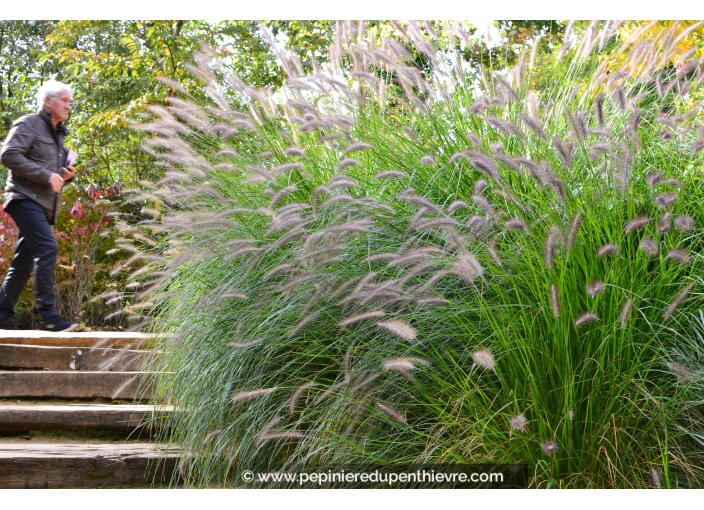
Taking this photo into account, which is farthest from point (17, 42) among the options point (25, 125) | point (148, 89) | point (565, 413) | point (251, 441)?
point (565, 413)

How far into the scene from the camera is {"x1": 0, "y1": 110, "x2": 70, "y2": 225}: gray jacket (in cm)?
377

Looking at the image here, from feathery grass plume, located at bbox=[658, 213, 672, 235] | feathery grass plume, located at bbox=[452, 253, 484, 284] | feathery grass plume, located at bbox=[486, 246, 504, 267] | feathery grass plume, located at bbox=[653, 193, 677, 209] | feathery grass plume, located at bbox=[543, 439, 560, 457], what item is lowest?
feathery grass plume, located at bbox=[543, 439, 560, 457]

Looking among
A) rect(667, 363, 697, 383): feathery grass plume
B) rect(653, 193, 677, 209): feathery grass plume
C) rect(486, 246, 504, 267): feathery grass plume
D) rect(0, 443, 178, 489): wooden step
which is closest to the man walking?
rect(0, 443, 178, 489): wooden step

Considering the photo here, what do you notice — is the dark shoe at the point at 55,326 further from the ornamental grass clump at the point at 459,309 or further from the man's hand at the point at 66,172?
the ornamental grass clump at the point at 459,309

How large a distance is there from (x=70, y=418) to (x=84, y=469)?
50 cm

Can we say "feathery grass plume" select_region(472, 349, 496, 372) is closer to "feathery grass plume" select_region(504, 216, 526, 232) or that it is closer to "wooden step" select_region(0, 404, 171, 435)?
"feathery grass plume" select_region(504, 216, 526, 232)

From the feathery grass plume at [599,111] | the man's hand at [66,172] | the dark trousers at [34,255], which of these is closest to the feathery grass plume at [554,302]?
the feathery grass plume at [599,111]

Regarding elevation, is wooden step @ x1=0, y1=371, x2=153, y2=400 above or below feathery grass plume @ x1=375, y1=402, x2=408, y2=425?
below

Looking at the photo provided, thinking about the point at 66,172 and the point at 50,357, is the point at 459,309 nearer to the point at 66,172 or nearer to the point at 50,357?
the point at 50,357

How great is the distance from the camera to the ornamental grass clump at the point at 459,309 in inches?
65.7

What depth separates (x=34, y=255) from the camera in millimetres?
3867

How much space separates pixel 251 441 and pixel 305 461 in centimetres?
22

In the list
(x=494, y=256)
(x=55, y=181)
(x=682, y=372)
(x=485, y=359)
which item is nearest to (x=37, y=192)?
(x=55, y=181)

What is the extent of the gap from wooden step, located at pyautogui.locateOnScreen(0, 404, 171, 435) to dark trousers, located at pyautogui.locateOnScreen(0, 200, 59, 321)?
4.10ft
